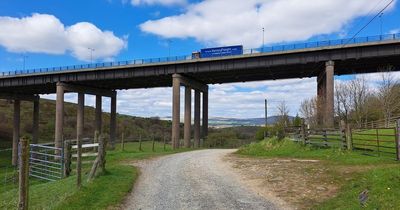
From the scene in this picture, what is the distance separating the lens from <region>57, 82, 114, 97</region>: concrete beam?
73.1m

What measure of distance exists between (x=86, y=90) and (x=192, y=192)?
219ft

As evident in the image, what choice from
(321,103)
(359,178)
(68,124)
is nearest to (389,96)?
(321,103)

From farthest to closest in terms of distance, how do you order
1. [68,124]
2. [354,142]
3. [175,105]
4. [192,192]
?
1. [68,124]
2. [175,105]
3. [354,142]
4. [192,192]

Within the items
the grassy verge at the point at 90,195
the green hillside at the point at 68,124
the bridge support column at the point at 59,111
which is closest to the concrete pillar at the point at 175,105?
the bridge support column at the point at 59,111

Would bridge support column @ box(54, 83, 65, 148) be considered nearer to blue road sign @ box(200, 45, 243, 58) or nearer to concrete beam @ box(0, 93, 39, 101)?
concrete beam @ box(0, 93, 39, 101)

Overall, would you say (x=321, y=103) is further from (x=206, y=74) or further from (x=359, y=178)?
(x=359, y=178)

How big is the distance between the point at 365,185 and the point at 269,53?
146 feet

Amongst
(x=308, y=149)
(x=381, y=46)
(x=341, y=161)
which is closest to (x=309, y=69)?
(x=381, y=46)

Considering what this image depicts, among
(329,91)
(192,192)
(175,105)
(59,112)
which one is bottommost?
(192,192)

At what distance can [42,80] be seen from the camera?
74500 millimetres

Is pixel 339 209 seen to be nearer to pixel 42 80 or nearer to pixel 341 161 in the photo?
pixel 341 161

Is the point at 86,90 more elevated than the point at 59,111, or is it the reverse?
the point at 86,90

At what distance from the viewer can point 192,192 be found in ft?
47.2

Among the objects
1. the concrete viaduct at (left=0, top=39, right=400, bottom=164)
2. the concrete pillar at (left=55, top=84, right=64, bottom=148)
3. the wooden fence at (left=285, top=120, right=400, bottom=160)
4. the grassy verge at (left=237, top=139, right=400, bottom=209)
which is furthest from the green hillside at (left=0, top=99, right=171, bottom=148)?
the grassy verge at (left=237, top=139, right=400, bottom=209)
